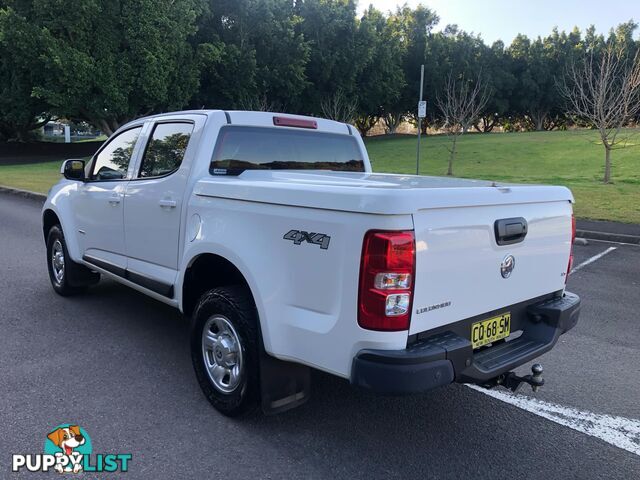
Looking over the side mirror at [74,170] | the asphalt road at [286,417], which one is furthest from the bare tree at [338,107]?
the asphalt road at [286,417]

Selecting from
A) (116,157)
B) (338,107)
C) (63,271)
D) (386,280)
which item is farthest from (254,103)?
(386,280)

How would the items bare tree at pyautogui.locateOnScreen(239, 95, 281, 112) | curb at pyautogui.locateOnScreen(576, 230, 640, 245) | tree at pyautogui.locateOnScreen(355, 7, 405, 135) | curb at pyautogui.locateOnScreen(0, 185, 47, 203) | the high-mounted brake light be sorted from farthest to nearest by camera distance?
1. tree at pyautogui.locateOnScreen(355, 7, 405, 135)
2. bare tree at pyautogui.locateOnScreen(239, 95, 281, 112)
3. curb at pyautogui.locateOnScreen(0, 185, 47, 203)
4. curb at pyautogui.locateOnScreen(576, 230, 640, 245)
5. the high-mounted brake light

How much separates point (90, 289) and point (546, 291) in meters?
4.95

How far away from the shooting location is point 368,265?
2.44 m

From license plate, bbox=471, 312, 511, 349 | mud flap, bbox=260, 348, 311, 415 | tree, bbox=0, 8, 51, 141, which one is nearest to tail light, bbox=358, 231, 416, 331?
license plate, bbox=471, 312, 511, 349

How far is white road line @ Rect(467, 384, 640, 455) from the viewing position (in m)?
3.14

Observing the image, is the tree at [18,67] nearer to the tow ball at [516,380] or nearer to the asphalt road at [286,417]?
the asphalt road at [286,417]

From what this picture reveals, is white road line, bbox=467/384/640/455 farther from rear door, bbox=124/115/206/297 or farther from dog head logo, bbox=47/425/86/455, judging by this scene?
dog head logo, bbox=47/425/86/455

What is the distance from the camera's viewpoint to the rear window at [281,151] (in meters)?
3.86

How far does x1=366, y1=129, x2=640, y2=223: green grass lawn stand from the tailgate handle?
10.0 metres

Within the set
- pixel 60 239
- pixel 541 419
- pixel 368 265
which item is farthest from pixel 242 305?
pixel 60 239

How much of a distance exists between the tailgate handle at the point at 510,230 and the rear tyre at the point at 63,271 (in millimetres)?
4424

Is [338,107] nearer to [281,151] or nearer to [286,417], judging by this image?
[281,151]

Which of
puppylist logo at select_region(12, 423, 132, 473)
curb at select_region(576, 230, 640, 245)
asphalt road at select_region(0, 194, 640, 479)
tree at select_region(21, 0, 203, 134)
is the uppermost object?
tree at select_region(21, 0, 203, 134)
